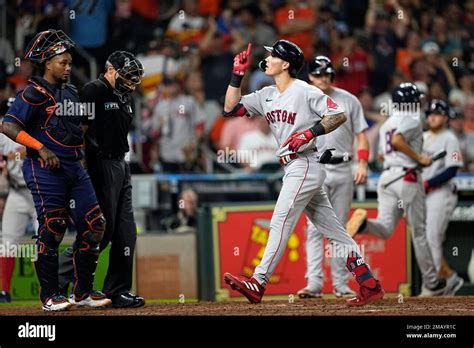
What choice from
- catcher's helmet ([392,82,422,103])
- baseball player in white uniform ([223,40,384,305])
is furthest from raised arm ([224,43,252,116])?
catcher's helmet ([392,82,422,103])

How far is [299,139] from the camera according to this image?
8406 mm

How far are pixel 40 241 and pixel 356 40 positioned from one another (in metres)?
9.17

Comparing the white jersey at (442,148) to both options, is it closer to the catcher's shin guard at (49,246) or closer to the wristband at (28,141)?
the catcher's shin guard at (49,246)

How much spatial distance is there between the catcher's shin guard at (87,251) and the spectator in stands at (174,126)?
6.63 metres

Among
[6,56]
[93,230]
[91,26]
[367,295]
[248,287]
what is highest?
[91,26]

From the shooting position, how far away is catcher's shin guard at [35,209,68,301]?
8.21 metres

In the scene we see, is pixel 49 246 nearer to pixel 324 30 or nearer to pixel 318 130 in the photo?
pixel 318 130

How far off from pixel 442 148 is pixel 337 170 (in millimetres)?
2158

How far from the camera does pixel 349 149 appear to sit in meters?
10.6

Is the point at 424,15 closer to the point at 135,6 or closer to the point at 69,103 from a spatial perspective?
the point at 135,6

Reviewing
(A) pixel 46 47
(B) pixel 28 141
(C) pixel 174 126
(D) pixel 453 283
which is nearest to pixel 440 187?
(D) pixel 453 283

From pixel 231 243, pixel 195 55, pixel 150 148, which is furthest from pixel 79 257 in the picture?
pixel 195 55
